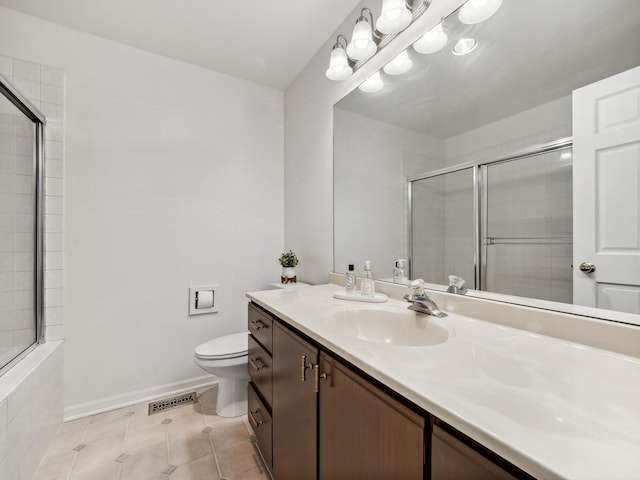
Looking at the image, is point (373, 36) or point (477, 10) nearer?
point (477, 10)

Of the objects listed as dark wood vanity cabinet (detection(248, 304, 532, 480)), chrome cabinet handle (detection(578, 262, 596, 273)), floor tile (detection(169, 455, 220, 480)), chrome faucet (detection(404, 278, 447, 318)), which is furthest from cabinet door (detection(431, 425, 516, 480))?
floor tile (detection(169, 455, 220, 480))

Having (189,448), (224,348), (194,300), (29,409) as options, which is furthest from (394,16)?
(29,409)

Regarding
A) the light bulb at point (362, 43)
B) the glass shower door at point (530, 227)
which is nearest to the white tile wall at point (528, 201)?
the glass shower door at point (530, 227)

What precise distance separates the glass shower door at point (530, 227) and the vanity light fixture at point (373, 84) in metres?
0.79

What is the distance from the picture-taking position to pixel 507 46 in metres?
1.00

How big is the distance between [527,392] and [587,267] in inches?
20.3

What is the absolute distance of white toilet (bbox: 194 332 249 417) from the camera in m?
1.70

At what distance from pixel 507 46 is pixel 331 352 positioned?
1187 mm

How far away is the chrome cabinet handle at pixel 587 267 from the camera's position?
31.7 inches

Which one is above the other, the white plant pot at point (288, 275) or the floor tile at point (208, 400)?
the white plant pot at point (288, 275)

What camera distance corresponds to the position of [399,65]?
1417mm

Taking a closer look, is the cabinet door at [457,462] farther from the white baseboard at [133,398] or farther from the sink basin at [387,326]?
the white baseboard at [133,398]

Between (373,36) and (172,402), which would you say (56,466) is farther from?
(373,36)

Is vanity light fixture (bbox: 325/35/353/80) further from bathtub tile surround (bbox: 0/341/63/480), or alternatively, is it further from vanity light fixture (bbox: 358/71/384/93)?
bathtub tile surround (bbox: 0/341/63/480)
